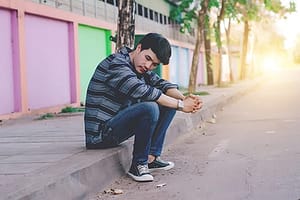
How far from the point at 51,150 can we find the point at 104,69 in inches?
55.4

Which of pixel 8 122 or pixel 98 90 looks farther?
pixel 8 122

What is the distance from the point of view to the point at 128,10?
11.4 metres

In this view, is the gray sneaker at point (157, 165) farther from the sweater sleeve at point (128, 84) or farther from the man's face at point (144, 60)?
the man's face at point (144, 60)

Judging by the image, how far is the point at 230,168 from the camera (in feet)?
20.2

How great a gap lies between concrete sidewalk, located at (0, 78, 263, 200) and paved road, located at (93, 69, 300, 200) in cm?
22

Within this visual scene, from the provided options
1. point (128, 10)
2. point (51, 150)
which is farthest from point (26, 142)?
point (128, 10)

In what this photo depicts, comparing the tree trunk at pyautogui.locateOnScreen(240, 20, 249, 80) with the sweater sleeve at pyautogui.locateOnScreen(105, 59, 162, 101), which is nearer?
the sweater sleeve at pyautogui.locateOnScreen(105, 59, 162, 101)

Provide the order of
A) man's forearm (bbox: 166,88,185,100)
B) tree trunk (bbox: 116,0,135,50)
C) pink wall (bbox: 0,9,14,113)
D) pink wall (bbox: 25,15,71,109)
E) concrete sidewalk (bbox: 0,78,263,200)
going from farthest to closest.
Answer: pink wall (bbox: 25,15,71,109), pink wall (bbox: 0,9,14,113), tree trunk (bbox: 116,0,135,50), man's forearm (bbox: 166,88,185,100), concrete sidewalk (bbox: 0,78,263,200)

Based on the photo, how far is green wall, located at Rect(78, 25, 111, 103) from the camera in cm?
1650

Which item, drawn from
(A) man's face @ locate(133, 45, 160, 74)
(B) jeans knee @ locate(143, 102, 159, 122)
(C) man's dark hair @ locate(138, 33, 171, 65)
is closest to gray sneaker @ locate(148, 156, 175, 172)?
(B) jeans knee @ locate(143, 102, 159, 122)

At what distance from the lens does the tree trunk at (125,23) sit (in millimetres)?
11406

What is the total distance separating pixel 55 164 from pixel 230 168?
6.51 ft

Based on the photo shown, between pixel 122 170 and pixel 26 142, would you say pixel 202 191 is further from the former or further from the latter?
pixel 26 142

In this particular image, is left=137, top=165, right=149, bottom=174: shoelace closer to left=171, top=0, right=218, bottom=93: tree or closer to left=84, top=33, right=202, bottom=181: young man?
left=84, top=33, right=202, bottom=181: young man
